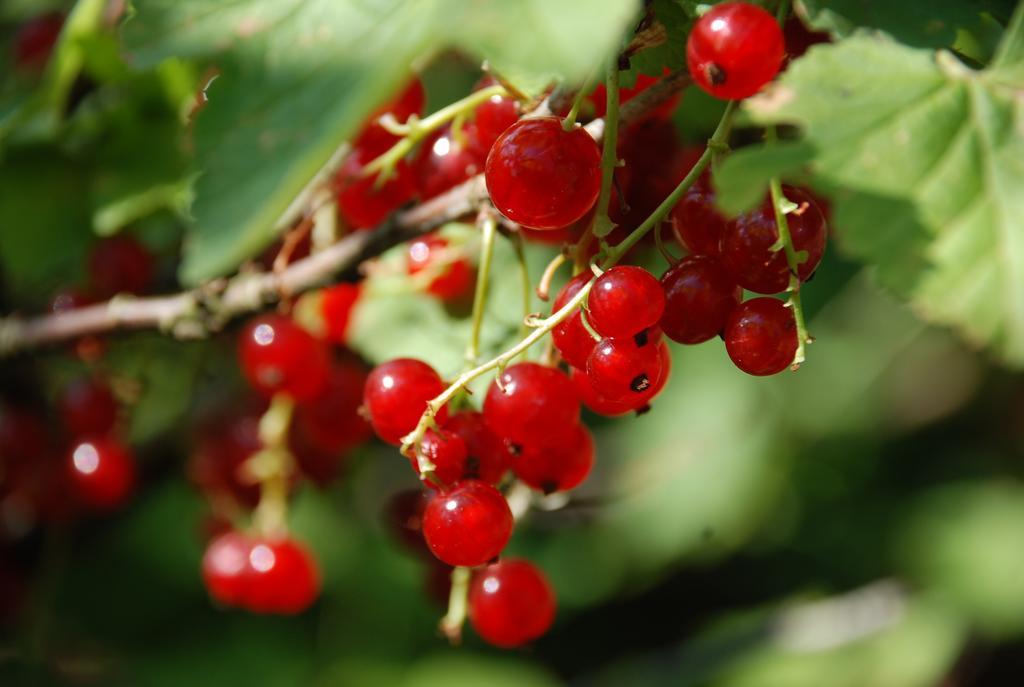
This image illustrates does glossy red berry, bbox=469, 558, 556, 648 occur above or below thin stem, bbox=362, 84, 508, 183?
below

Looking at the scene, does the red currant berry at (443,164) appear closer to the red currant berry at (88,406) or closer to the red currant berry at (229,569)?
the red currant berry at (229,569)

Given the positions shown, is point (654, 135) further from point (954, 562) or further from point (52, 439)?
point (954, 562)

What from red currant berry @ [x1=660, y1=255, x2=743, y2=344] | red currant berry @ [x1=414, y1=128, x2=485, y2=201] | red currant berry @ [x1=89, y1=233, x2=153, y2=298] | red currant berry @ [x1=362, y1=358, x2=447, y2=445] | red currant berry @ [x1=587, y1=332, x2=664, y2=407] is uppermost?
red currant berry @ [x1=414, y1=128, x2=485, y2=201]

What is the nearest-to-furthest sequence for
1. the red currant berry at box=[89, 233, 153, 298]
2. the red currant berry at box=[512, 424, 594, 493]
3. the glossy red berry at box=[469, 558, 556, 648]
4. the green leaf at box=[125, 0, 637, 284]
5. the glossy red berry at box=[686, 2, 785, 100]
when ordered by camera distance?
the green leaf at box=[125, 0, 637, 284] → the glossy red berry at box=[686, 2, 785, 100] → the red currant berry at box=[512, 424, 594, 493] → the glossy red berry at box=[469, 558, 556, 648] → the red currant berry at box=[89, 233, 153, 298]

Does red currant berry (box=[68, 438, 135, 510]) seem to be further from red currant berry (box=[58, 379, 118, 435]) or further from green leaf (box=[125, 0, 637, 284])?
green leaf (box=[125, 0, 637, 284])

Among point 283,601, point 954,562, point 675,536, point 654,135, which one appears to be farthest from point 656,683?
point 654,135

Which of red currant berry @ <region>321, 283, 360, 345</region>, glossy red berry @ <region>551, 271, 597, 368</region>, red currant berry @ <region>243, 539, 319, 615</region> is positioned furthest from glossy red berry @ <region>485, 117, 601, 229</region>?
red currant berry @ <region>243, 539, 319, 615</region>

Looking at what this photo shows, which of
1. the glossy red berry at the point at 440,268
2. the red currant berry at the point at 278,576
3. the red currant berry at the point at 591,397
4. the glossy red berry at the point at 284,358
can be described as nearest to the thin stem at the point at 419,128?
the glossy red berry at the point at 440,268
